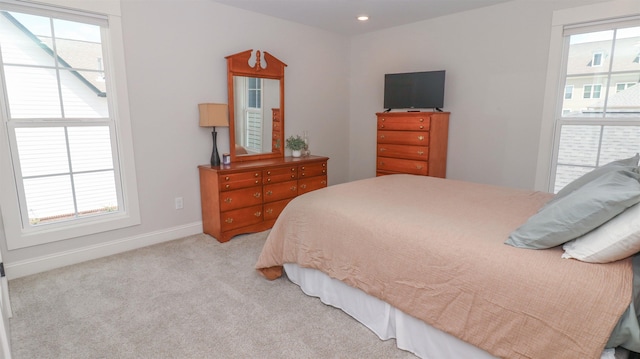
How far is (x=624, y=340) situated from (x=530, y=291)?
30cm

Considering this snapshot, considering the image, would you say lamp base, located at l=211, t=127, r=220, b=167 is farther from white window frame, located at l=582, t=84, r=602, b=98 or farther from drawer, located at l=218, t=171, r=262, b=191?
white window frame, located at l=582, t=84, r=602, b=98

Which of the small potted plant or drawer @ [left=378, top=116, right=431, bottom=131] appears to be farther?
the small potted plant

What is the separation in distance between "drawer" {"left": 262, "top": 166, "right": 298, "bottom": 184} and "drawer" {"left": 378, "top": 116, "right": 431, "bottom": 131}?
1.20 metres

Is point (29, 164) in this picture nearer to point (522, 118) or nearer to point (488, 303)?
point (488, 303)

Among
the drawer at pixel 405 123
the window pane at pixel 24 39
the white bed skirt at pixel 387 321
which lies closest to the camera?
the white bed skirt at pixel 387 321

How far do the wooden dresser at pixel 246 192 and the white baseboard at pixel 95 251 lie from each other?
28 cm

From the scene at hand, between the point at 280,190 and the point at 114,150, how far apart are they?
164cm

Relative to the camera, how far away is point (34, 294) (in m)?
2.40

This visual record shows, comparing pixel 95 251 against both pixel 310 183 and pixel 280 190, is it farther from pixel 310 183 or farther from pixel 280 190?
pixel 310 183

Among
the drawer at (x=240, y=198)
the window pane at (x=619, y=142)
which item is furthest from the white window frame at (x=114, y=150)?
the window pane at (x=619, y=142)

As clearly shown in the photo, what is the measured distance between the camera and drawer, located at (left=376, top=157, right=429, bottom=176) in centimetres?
390

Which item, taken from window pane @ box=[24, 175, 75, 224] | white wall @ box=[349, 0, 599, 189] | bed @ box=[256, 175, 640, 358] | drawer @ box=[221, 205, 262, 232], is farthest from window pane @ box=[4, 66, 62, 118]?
white wall @ box=[349, 0, 599, 189]

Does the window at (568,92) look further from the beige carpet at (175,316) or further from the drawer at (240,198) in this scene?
the drawer at (240,198)

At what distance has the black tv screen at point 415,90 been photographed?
392 centimetres
